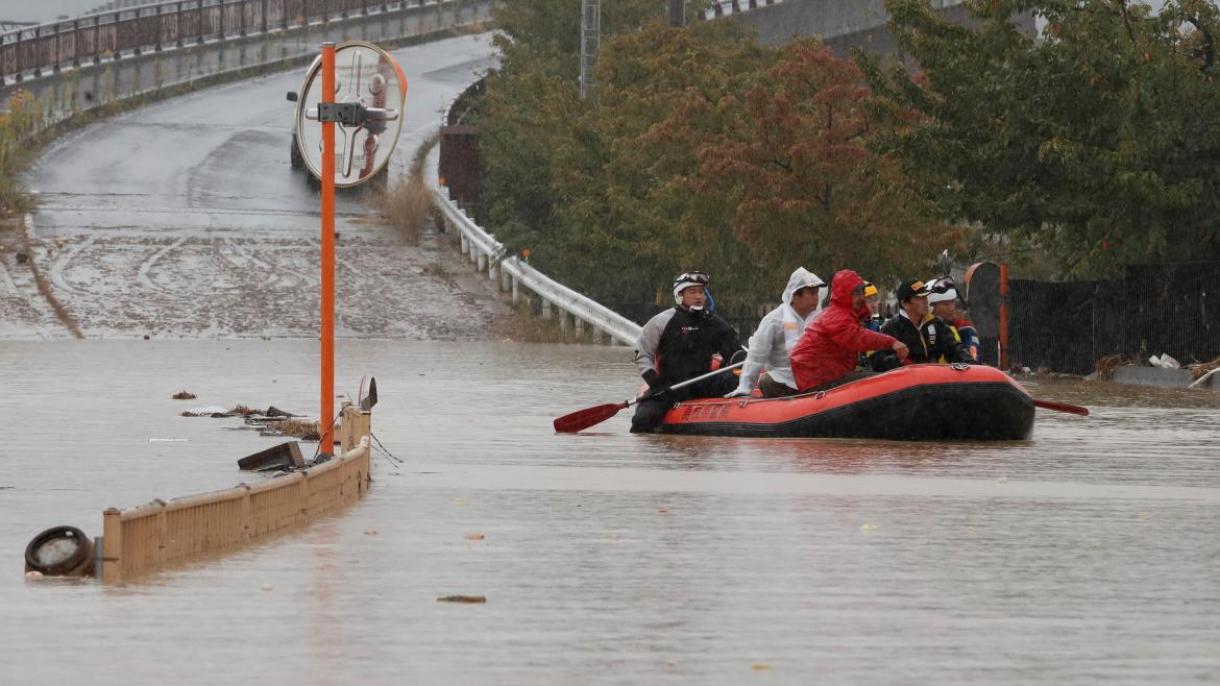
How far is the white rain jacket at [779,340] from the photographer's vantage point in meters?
22.2

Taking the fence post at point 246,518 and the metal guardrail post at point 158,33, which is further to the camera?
the metal guardrail post at point 158,33

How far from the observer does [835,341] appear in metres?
A: 21.3

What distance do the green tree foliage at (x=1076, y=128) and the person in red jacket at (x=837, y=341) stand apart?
14795mm

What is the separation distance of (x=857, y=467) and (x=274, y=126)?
186ft

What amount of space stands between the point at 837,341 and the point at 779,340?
46.4 inches

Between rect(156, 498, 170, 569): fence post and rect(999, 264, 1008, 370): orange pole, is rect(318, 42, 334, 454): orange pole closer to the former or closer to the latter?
rect(156, 498, 170, 569): fence post

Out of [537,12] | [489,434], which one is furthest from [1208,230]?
[537,12]

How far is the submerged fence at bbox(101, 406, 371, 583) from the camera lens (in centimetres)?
1120

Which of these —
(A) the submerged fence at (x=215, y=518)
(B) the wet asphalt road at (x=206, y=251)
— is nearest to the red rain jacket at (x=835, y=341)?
(A) the submerged fence at (x=215, y=518)

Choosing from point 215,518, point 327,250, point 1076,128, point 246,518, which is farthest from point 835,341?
point 1076,128

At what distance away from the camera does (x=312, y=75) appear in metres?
Answer: 16.5

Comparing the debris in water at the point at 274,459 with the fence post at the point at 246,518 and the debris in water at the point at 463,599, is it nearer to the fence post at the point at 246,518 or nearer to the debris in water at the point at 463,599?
the fence post at the point at 246,518

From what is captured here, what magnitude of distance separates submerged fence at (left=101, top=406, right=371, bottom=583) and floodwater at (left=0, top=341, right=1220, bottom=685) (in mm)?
173

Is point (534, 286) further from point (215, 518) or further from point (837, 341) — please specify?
point (215, 518)
